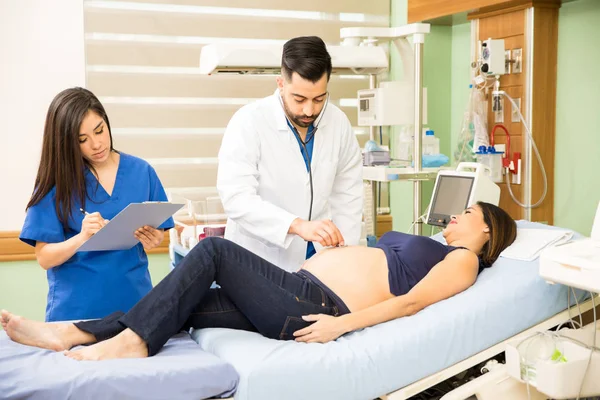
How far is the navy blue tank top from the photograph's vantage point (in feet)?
7.04

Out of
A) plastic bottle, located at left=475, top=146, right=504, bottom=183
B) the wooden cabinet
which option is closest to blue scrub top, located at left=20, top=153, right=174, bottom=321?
plastic bottle, located at left=475, top=146, right=504, bottom=183

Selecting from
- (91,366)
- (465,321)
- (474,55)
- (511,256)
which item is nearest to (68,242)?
(91,366)

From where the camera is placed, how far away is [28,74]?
3500mm

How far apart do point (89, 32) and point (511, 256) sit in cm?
248

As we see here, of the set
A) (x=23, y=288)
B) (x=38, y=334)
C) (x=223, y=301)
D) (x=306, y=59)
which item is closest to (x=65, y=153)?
(x=38, y=334)

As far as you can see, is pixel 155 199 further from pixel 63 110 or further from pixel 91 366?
pixel 91 366

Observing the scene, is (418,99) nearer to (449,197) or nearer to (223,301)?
(449,197)

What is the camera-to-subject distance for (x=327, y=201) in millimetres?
2467

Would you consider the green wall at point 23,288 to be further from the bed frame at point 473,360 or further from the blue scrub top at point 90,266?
the bed frame at point 473,360

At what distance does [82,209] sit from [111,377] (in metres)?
0.66

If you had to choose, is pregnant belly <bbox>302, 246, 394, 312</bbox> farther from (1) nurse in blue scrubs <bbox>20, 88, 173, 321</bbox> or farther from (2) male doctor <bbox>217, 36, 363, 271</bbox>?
(1) nurse in blue scrubs <bbox>20, 88, 173, 321</bbox>

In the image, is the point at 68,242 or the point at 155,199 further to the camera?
the point at 155,199

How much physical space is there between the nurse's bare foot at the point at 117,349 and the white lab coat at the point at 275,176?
23.1 inches

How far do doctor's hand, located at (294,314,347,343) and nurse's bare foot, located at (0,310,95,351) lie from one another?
2.11ft
